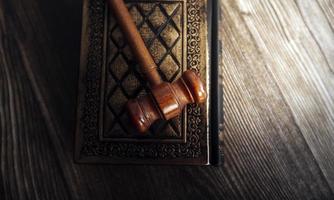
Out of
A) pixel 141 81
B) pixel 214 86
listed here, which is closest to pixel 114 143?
pixel 141 81

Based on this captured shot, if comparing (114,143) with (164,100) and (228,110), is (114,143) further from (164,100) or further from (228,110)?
(228,110)

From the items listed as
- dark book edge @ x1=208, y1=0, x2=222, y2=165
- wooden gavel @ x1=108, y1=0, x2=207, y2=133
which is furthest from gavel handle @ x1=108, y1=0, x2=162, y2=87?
dark book edge @ x1=208, y1=0, x2=222, y2=165

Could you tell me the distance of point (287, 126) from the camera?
0.87 meters

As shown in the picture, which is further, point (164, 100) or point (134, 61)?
point (134, 61)

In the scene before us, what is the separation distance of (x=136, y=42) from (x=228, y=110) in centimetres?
30

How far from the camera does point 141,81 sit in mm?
823

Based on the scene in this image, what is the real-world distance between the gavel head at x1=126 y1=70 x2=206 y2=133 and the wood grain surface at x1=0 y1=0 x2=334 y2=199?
0.18 m

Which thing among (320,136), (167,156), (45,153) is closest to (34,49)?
(45,153)

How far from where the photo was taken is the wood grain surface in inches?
33.2

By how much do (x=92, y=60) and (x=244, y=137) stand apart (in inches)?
17.0

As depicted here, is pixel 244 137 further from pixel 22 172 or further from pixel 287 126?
pixel 22 172

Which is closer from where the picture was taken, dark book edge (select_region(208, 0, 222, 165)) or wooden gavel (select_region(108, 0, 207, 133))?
wooden gavel (select_region(108, 0, 207, 133))

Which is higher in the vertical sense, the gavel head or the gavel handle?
the gavel handle

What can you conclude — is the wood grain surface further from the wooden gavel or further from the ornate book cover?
the wooden gavel
